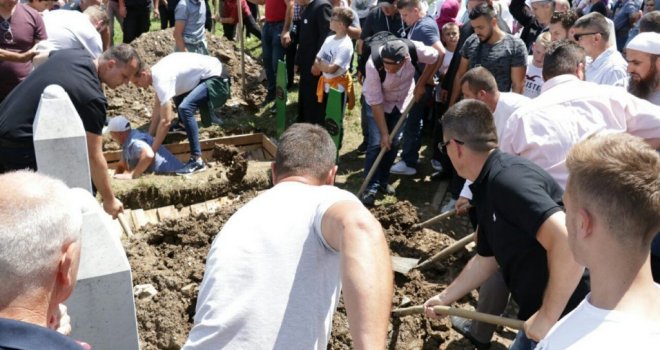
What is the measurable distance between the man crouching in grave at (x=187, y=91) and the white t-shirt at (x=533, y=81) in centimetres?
339

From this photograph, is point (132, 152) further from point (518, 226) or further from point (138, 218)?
point (518, 226)

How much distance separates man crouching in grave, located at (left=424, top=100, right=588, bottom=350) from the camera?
293 centimetres

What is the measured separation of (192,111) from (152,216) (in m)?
1.47

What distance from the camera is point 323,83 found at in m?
7.54

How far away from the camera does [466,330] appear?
455 cm

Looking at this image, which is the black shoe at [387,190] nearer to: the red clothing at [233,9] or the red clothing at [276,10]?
the red clothing at [276,10]

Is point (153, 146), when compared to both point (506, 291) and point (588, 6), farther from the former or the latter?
point (588, 6)

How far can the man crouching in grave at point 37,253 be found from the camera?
1679 mm

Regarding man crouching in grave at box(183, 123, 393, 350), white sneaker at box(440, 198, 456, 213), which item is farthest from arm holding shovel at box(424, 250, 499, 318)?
white sneaker at box(440, 198, 456, 213)

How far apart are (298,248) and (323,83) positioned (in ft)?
17.8

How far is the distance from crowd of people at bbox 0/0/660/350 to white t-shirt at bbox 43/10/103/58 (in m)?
0.02

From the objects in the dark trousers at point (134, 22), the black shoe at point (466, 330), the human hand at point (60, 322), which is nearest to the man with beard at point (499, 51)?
the black shoe at point (466, 330)

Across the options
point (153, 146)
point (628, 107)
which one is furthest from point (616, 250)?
point (153, 146)

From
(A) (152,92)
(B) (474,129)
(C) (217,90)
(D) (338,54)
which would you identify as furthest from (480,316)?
(A) (152,92)
